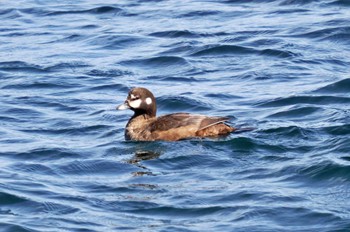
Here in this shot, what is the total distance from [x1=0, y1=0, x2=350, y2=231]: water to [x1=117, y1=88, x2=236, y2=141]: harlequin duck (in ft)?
0.49

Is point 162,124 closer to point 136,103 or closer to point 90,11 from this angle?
point 136,103

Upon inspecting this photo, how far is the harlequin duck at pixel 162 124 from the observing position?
588 inches

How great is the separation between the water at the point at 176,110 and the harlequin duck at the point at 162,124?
151 millimetres

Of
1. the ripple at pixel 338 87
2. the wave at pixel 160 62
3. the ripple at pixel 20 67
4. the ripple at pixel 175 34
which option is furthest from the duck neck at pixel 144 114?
the ripple at pixel 175 34

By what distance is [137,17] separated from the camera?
2423 cm

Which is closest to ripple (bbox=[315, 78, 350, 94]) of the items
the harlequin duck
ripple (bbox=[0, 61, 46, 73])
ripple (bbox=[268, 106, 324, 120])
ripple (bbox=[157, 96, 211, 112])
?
ripple (bbox=[268, 106, 324, 120])

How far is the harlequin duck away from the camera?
49.0 feet

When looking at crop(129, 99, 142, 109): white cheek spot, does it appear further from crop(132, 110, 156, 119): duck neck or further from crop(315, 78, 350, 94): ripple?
crop(315, 78, 350, 94): ripple

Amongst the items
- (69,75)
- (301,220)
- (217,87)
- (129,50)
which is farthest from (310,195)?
(129,50)

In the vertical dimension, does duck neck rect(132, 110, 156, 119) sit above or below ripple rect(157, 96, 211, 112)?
above

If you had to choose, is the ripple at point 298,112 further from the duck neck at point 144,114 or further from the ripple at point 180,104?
the duck neck at point 144,114

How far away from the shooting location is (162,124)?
15.2 metres

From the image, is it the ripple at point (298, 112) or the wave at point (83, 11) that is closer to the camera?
the ripple at point (298, 112)

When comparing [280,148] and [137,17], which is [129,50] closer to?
[137,17]
